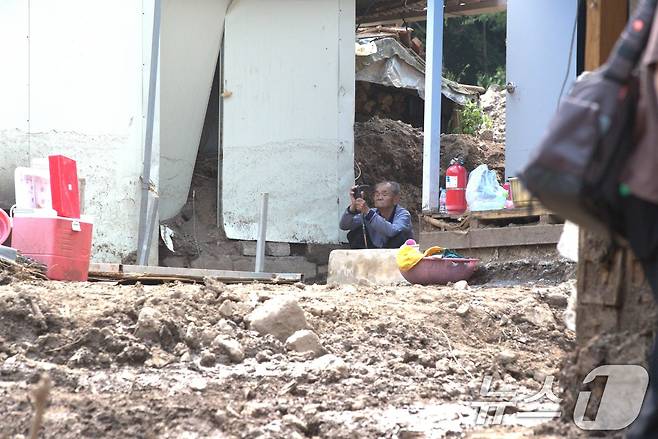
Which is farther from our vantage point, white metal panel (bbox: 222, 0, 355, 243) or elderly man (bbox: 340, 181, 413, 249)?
white metal panel (bbox: 222, 0, 355, 243)

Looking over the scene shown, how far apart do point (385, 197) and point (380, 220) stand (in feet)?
0.97

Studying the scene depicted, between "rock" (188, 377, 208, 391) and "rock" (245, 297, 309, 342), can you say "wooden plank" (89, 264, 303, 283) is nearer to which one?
"rock" (245, 297, 309, 342)

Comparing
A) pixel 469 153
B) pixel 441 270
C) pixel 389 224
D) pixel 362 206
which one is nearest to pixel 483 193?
pixel 441 270

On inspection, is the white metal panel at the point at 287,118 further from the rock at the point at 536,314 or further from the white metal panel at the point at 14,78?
the rock at the point at 536,314

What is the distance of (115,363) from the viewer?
4.61 metres

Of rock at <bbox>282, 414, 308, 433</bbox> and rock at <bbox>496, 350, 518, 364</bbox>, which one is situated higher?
rock at <bbox>496, 350, 518, 364</bbox>

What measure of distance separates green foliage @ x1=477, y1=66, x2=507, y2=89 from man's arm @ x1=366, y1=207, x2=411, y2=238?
37.4ft

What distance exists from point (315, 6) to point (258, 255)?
290cm

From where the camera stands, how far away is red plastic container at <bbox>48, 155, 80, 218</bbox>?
7.14 meters

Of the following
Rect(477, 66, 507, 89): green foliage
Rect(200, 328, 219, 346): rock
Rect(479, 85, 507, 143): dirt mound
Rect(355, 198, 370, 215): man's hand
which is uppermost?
Rect(477, 66, 507, 89): green foliage

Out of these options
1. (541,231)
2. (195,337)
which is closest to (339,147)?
(541,231)

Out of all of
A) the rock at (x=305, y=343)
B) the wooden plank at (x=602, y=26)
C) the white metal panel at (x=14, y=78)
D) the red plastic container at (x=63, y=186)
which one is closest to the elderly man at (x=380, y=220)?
the white metal panel at (x=14, y=78)

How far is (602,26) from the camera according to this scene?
12.0 feet

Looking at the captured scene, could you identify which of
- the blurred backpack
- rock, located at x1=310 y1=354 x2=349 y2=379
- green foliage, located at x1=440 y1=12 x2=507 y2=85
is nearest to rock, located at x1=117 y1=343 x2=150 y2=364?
rock, located at x1=310 y1=354 x2=349 y2=379
